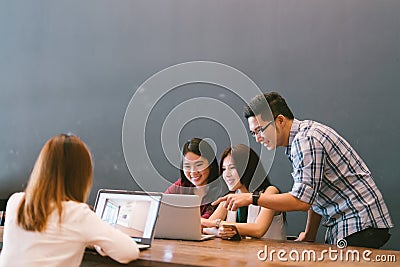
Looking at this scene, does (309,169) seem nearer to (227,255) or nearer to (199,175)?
(227,255)

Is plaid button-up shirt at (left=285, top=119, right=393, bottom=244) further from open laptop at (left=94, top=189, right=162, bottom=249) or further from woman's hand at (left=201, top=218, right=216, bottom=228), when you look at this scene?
open laptop at (left=94, top=189, right=162, bottom=249)

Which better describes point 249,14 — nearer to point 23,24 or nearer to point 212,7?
point 212,7

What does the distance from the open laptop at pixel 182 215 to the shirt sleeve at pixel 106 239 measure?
58cm

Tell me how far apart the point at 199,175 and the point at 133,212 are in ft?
3.04

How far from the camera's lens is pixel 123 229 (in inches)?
75.0

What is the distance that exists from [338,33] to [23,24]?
2560 mm

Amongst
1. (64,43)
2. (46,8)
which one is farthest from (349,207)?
(46,8)

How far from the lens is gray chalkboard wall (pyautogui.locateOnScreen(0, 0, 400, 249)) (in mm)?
2941

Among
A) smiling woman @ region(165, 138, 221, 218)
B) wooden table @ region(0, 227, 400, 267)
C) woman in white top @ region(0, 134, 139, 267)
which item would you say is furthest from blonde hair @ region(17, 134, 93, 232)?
smiling woman @ region(165, 138, 221, 218)

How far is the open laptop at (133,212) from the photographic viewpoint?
185 cm

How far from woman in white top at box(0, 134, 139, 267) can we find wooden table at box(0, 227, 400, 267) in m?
0.15

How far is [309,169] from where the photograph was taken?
2.11m

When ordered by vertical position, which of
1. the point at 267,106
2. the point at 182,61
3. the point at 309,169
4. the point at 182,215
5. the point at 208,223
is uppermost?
the point at 182,61

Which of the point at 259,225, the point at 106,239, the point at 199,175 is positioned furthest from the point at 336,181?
the point at 106,239
